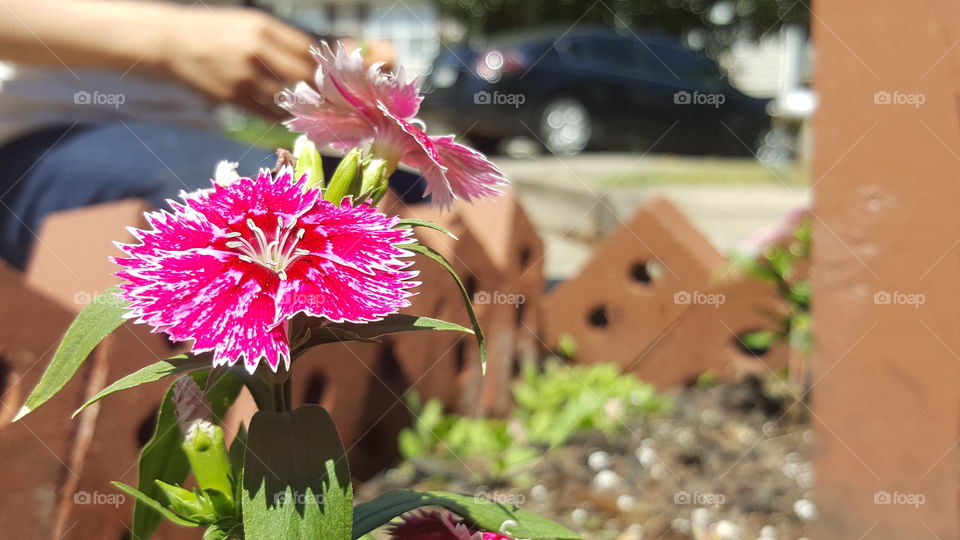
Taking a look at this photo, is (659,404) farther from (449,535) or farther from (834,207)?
(449,535)

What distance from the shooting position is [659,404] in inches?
114

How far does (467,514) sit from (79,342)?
0.39 metres

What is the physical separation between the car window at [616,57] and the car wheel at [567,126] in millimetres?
553

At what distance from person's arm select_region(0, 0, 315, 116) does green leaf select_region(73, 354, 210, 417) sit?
0.82 m

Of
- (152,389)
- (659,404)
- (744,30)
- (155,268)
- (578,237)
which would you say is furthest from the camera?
(744,30)

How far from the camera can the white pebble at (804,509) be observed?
90.0 inches

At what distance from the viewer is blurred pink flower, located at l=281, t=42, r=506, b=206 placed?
32.4 inches

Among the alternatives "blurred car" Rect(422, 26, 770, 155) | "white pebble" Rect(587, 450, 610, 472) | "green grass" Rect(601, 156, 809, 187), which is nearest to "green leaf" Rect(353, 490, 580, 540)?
"white pebble" Rect(587, 450, 610, 472)

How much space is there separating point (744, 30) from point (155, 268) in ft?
80.8

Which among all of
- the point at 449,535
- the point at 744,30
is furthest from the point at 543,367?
the point at 744,30

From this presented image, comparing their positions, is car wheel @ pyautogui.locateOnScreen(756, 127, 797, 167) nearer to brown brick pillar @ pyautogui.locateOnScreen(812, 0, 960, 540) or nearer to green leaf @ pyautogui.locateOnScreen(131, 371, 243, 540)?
brown brick pillar @ pyautogui.locateOnScreen(812, 0, 960, 540)

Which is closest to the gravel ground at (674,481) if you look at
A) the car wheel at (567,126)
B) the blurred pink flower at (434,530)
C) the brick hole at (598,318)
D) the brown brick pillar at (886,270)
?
the brown brick pillar at (886,270)

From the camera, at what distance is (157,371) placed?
0.75m

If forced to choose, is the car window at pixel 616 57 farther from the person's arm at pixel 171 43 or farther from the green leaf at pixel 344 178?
the green leaf at pixel 344 178
